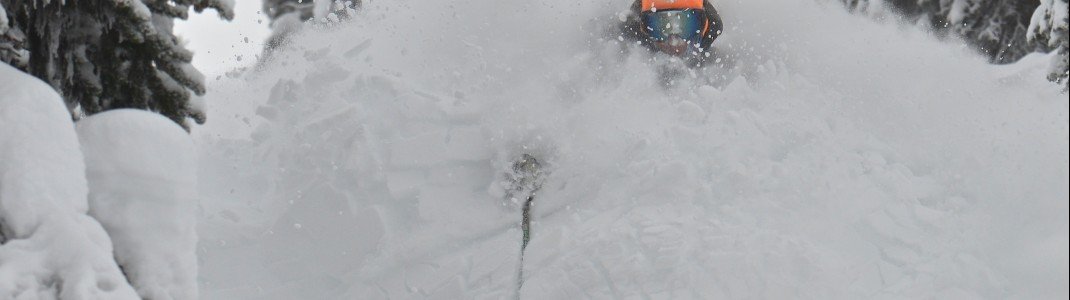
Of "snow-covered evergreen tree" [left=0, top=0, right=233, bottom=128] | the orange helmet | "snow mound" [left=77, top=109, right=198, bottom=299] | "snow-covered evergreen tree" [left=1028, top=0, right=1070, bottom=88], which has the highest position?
"snow mound" [left=77, top=109, right=198, bottom=299]

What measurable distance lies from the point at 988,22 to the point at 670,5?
10291mm

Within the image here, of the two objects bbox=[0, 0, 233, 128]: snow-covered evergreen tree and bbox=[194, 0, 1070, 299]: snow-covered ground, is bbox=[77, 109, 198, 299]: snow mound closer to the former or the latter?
bbox=[0, 0, 233, 128]: snow-covered evergreen tree

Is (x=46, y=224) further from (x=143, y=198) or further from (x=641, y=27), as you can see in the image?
(x=641, y=27)

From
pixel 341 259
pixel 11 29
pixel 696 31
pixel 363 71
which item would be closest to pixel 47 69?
pixel 11 29

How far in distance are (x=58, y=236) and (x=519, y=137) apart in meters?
7.74

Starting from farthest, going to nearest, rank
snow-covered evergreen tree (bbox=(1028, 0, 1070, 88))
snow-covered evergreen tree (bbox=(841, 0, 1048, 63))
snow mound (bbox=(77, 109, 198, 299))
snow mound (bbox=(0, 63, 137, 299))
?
snow-covered evergreen tree (bbox=(841, 0, 1048, 63))
snow-covered evergreen tree (bbox=(1028, 0, 1070, 88))
snow mound (bbox=(77, 109, 198, 299))
snow mound (bbox=(0, 63, 137, 299))

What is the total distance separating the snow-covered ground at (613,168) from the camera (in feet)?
30.3

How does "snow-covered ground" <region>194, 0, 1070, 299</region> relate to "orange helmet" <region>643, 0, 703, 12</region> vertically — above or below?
below

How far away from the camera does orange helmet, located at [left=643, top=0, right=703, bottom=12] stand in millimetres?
11469

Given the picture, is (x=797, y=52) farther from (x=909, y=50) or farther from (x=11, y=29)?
(x=11, y=29)

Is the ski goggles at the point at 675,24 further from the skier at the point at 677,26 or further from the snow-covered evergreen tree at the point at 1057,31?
the snow-covered evergreen tree at the point at 1057,31

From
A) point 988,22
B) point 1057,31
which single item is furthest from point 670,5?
point 988,22

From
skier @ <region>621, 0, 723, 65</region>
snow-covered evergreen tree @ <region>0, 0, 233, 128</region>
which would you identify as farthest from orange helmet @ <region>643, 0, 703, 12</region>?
snow-covered evergreen tree @ <region>0, 0, 233, 128</region>

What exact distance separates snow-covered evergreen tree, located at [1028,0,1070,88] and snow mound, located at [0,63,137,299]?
32.3 feet
